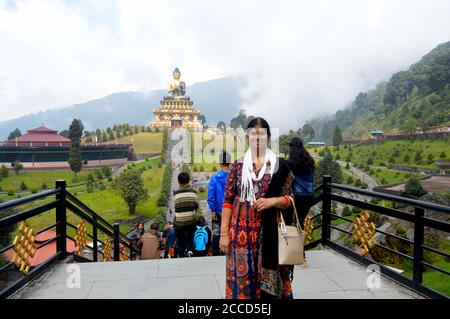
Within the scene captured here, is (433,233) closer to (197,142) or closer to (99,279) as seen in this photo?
(99,279)

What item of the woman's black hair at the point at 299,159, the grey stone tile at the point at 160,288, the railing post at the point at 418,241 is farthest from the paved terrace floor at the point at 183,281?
the woman's black hair at the point at 299,159

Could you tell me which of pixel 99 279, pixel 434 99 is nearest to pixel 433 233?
pixel 99 279

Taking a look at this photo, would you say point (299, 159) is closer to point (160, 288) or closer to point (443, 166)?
point (160, 288)

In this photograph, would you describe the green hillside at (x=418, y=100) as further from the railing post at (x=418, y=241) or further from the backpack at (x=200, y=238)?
the railing post at (x=418, y=241)

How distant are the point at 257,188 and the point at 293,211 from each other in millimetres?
290

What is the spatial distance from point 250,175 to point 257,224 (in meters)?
0.33

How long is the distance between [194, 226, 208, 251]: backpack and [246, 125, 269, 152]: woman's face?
2.52m

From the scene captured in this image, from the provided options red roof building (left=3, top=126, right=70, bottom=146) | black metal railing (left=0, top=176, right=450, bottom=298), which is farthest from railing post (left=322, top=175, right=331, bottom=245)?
red roof building (left=3, top=126, right=70, bottom=146)

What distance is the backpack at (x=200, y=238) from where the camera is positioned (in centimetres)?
481

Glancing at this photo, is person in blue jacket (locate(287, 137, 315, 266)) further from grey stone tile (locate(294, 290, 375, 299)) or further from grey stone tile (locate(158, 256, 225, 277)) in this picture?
grey stone tile (locate(158, 256, 225, 277))

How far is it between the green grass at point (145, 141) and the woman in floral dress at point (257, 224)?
5757 cm

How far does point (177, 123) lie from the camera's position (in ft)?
248

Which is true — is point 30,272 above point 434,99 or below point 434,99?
below

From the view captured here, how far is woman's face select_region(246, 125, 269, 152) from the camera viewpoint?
8.27 feet
